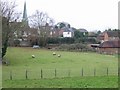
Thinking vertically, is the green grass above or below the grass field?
above

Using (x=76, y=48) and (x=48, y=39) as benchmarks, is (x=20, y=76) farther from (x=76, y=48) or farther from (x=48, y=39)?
(x=48, y=39)

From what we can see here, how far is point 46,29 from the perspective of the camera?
7225 cm

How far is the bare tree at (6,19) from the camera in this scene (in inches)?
1481

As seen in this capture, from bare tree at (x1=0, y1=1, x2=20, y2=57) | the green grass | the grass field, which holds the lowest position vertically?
the grass field

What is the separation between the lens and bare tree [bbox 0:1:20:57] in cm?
3762

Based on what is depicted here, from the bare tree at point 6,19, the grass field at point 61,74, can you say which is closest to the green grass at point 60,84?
the grass field at point 61,74

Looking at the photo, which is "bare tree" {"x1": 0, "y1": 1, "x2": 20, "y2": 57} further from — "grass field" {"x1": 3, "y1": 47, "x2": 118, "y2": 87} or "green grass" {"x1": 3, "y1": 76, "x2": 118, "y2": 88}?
"green grass" {"x1": 3, "y1": 76, "x2": 118, "y2": 88}

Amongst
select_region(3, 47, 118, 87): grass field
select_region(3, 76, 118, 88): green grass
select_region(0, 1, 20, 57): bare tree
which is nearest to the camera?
select_region(3, 76, 118, 88): green grass

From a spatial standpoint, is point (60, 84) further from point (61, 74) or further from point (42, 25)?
point (42, 25)

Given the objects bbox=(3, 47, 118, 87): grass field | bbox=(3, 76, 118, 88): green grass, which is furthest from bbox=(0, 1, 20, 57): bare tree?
bbox=(3, 76, 118, 88): green grass

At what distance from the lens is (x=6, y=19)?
127ft

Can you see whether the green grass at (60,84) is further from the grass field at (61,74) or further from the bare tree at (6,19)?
the bare tree at (6,19)

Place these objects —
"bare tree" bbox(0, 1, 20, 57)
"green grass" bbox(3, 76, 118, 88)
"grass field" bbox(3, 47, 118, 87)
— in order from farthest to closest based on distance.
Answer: "bare tree" bbox(0, 1, 20, 57) → "grass field" bbox(3, 47, 118, 87) → "green grass" bbox(3, 76, 118, 88)

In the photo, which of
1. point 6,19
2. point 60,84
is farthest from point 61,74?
point 6,19
